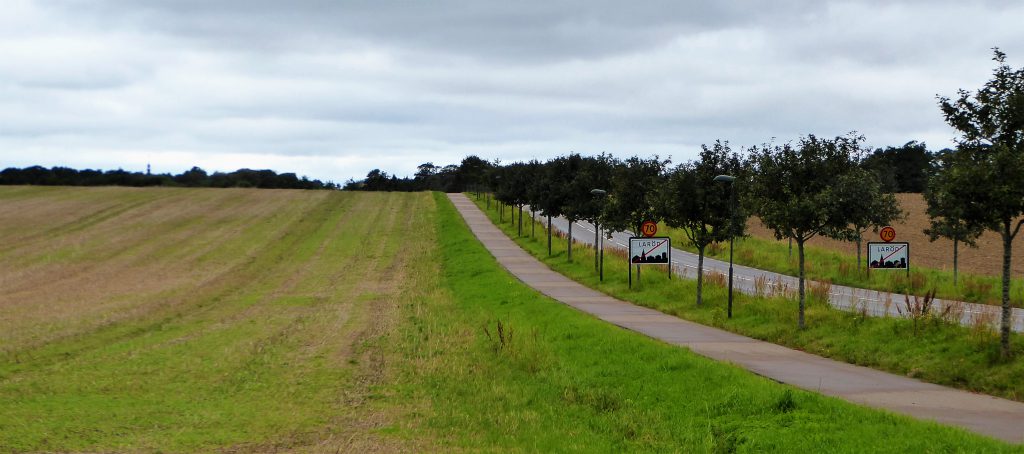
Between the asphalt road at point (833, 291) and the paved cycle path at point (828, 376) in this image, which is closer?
the paved cycle path at point (828, 376)

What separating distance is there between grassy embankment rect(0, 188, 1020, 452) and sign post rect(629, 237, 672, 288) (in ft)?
15.7

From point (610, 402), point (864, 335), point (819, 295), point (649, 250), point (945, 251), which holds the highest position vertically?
point (649, 250)

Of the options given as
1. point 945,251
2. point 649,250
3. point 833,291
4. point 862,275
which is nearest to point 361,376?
point 649,250

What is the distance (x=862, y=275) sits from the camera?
40875mm

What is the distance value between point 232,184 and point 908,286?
467 feet

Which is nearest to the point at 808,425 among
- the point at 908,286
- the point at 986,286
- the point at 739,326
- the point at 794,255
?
the point at 739,326

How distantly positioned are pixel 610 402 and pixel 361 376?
583 centimetres

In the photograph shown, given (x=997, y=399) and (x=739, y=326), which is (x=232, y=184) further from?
(x=997, y=399)

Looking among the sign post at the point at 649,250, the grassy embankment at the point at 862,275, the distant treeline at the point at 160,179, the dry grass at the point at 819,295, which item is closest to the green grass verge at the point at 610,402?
the dry grass at the point at 819,295

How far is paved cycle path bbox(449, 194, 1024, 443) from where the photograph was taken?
13.1 meters

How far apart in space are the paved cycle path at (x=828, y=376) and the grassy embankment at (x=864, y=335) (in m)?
0.46

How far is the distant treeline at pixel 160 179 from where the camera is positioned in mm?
136250

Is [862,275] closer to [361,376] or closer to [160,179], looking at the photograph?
[361,376]

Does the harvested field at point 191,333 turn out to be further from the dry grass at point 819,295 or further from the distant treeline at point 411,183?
the distant treeline at point 411,183
